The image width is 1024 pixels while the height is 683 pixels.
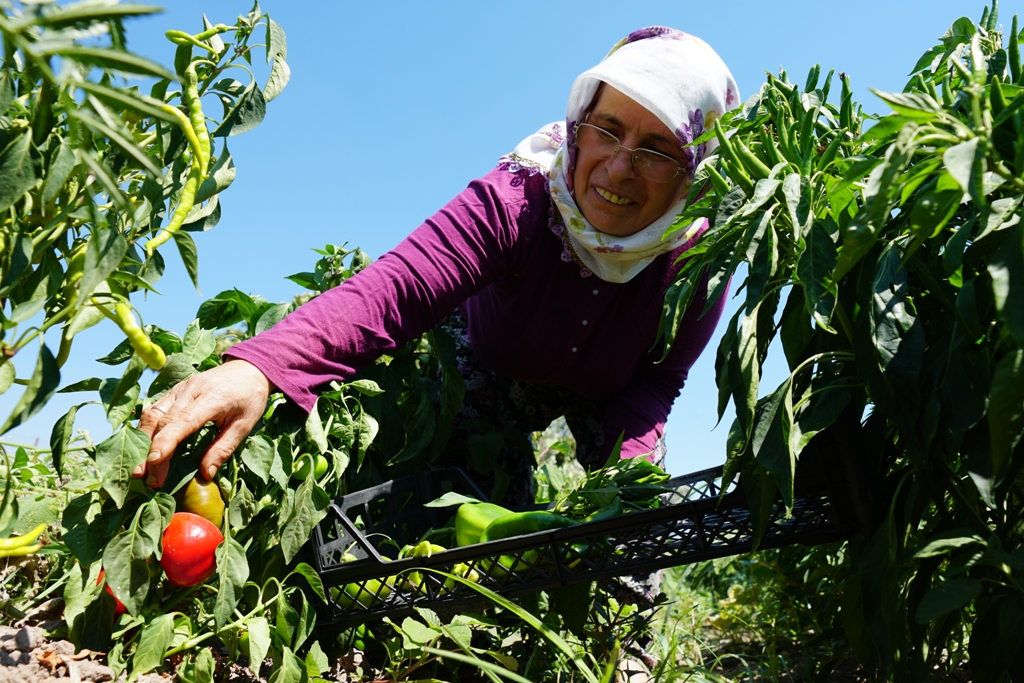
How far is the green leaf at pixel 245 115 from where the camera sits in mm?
1143

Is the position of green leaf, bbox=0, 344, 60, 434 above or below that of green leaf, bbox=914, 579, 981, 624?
above

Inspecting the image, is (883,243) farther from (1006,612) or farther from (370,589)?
(370,589)

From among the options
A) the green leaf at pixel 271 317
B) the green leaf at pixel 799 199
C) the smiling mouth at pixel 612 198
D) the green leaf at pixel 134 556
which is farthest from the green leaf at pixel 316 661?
the smiling mouth at pixel 612 198

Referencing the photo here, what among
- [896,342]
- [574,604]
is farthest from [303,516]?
[896,342]

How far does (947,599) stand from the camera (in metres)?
0.86

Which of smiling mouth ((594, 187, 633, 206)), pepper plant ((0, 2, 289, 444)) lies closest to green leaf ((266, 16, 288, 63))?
pepper plant ((0, 2, 289, 444))

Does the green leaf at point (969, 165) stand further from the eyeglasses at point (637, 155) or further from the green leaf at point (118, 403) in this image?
the eyeglasses at point (637, 155)

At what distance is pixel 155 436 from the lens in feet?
3.98

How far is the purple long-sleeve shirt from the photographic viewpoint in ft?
4.93

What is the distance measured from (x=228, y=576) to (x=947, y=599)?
96cm

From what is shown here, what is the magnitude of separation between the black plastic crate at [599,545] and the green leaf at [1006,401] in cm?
31

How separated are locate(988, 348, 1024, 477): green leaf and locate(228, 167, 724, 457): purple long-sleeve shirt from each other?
2.61 feet

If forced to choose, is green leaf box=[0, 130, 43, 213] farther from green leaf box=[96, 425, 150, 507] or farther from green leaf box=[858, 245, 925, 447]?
green leaf box=[858, 245, 925, 447]

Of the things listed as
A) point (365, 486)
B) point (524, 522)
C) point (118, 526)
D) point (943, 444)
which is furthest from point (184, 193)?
point (943, 444)
